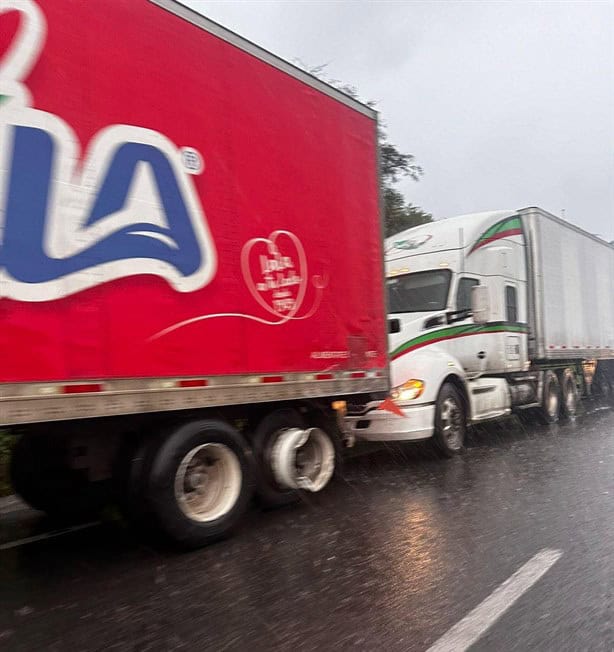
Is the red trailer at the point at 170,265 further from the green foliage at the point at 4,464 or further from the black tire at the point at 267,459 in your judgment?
the green foliage at the point at 4,464

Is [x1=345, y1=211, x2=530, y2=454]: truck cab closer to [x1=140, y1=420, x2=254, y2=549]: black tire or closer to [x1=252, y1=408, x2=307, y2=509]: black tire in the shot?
[x1=252, y1=408, x2=307, y2=509]: black tire

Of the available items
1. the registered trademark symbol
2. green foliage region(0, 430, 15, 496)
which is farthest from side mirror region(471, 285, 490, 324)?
green foliage region(0, 430, 15, 496)

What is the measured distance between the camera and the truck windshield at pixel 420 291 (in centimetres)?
991

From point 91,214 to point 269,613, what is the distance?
2763 mm

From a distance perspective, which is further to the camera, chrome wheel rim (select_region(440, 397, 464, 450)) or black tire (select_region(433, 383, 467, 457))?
chrome wheel rim (select_region(440, 397, 464, 450))

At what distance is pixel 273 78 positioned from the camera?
19.1ft

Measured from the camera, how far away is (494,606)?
371cm

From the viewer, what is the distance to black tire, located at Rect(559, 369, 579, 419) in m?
13.9

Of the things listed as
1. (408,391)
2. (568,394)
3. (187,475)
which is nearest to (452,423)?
(408,391)

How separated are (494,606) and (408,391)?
15.4 ft

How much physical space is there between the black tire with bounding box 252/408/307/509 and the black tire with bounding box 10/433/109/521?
1.32 m

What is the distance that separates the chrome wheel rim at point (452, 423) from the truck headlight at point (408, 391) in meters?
0.60

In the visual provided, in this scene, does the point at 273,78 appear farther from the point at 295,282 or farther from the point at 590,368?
the point at 590,368

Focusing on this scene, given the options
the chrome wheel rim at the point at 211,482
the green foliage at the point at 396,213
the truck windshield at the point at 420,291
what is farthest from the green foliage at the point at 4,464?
the green foliage at the point at 396,213
